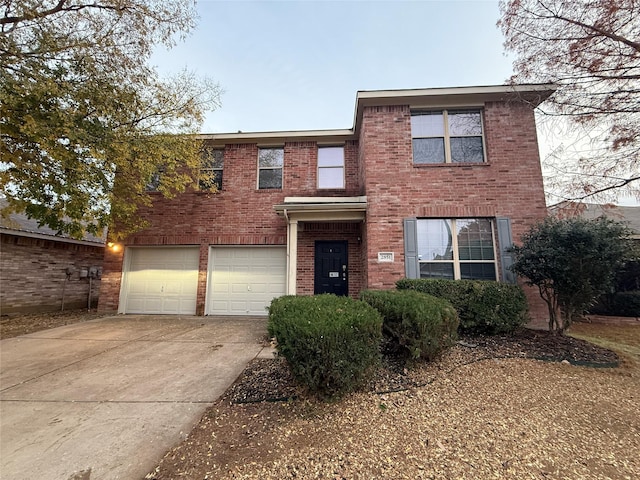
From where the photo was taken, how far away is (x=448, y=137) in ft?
22.6

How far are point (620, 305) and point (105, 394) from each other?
12371 mm

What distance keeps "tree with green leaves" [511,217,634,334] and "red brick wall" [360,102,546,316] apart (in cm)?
151

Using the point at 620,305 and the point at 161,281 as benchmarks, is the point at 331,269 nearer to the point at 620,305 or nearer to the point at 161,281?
the point at 161,281

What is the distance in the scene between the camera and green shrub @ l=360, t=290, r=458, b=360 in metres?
3.47

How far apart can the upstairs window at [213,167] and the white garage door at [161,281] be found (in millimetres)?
2067

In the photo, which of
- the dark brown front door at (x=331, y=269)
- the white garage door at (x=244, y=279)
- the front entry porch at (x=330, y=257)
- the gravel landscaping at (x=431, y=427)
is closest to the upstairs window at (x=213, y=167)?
the white garage door at (x=244, y=279)

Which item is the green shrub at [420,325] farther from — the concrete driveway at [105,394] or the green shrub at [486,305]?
the concrete driveway at [105,394]

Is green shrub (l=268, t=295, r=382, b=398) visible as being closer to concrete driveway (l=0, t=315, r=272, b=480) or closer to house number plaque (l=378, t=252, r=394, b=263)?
concrete driveway (l=0, t=315, r=272, b=480)

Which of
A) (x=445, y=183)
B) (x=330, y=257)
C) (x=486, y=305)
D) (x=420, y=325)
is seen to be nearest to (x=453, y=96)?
(x=445, y=183)

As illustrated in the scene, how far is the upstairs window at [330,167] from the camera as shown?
27.7ft

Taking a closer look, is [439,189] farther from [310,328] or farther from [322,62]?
[322,62]

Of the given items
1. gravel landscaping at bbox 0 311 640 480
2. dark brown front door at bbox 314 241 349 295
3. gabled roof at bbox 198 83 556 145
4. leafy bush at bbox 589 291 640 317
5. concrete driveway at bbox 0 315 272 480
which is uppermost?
gabled roof at bbox 198 83 556 145

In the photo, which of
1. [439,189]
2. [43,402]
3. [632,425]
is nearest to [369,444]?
[632,425]

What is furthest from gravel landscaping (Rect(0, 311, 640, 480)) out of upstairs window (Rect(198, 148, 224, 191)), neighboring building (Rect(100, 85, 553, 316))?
upstairs window (Rect(198, 148, 224, 191))
